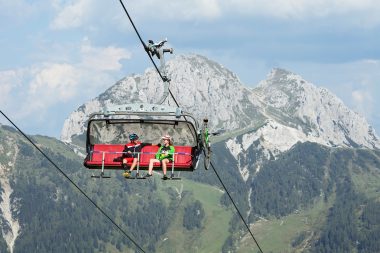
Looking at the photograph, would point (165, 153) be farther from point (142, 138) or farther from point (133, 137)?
point (142, 138)

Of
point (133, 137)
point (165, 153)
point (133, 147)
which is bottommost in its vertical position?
point (165, 153)

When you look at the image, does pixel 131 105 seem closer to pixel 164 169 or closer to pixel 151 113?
pixel 151 113

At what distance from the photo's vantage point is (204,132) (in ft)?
112

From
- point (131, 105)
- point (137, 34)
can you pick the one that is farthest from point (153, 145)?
point (137, 34)

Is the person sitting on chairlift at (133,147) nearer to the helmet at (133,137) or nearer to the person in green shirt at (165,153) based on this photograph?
the helmet at (133,137)

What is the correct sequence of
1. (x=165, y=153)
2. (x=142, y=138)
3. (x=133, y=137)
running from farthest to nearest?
1. (x=142, y=138)
2. (x=133, y=137)
3. (x=165, y=153)

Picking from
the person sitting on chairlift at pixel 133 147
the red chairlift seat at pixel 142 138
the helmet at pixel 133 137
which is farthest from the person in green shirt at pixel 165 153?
the helmet at pixel 133 137

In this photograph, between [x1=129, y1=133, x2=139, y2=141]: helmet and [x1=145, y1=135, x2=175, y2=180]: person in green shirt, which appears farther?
[x1=129, y1=133, x2=139, y2=141]: helmet

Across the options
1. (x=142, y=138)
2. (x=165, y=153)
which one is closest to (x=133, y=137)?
(x=165, y=153)

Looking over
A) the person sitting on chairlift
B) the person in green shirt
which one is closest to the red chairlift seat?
the person sitting on chairlift

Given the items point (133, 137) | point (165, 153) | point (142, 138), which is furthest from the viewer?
point (142, 138)

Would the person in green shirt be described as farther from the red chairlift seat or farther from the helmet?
the helmet

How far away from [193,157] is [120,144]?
4581mm

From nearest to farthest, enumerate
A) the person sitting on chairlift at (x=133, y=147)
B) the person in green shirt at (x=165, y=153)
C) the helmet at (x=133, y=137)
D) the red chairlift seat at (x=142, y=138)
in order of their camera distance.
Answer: the person in green shirt at (x=165, y=153) < the person sitting on chairlift at (x=133, y=147) < the helmet at (x=133, y=137) < the red chairlift seat at (x=142, y=138)
